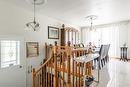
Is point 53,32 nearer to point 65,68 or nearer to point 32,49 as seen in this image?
point 32,49

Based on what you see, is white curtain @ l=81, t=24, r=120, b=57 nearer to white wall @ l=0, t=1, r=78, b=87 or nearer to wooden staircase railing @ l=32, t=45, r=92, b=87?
white wall @ l=0, t=1, r=78, b=87

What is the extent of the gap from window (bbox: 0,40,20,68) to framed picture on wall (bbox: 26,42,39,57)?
52 centimetres

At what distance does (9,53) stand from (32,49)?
3.61 ft

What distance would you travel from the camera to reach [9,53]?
403 centimetres

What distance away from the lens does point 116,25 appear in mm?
7766

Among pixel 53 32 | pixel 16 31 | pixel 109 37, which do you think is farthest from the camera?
pixel 109 37

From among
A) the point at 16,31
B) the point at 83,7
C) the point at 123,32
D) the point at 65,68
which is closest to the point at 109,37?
the point at 123,32

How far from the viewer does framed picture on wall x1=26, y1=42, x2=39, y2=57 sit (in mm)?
4773

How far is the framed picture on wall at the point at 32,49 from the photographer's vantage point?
4773mm

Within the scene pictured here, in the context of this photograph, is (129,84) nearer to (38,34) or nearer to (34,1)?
(34,1)

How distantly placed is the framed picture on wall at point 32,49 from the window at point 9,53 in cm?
52

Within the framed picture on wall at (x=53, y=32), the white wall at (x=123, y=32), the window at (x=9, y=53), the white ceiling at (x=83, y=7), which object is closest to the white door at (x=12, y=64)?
the window at (x=9, y=53)

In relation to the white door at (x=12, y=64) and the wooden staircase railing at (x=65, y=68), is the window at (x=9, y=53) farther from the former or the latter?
the wooden staircase railing at (x=65, y=68)

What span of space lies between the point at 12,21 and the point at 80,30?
6.05m
